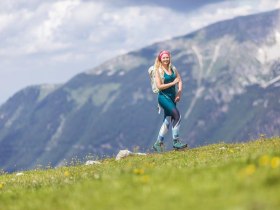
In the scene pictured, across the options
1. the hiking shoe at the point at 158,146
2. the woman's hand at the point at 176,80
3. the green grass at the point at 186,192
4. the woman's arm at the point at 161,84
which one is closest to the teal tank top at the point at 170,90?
the woman's hand at the point at 176,80

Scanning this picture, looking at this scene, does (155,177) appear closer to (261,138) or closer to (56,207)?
(56,207)

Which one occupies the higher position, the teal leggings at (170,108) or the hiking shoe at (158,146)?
the teal leggings at (170,108)

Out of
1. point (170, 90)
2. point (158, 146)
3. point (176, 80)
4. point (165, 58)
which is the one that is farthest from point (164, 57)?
point (158, 146)

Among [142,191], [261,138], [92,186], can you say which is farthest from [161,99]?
[142,191]

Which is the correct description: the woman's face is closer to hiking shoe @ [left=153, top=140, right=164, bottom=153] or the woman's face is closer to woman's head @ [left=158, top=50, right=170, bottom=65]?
woman's head @ [left=158, top=50, right=170, bottom=65]

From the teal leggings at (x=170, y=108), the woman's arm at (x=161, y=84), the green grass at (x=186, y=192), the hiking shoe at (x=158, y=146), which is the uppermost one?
the woman's arm at (x=161, y=84)

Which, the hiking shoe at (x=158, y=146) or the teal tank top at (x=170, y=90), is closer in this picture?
the teal tank top at (x=170, y=90)

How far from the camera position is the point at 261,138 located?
26797 mm

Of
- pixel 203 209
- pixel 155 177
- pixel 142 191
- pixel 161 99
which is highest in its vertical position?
pixel 161 99

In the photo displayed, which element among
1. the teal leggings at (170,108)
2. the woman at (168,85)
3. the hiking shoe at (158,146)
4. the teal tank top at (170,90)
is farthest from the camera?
the hiking shoe at (158,146)

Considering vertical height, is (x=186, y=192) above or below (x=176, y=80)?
below

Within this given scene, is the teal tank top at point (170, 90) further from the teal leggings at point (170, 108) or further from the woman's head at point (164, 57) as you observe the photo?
the woman's head at point (164, 57)

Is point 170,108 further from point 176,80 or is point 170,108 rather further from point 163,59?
point 163,59

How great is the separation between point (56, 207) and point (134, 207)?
198 cm
